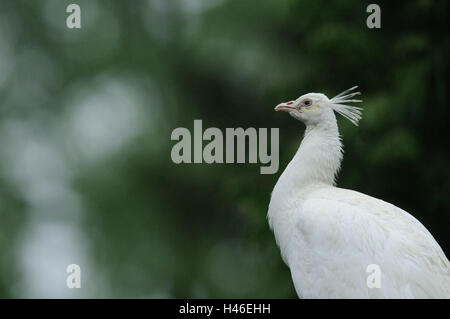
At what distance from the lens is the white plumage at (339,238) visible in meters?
6.82

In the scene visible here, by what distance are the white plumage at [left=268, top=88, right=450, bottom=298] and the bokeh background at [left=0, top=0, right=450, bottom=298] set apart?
5634 millimetres

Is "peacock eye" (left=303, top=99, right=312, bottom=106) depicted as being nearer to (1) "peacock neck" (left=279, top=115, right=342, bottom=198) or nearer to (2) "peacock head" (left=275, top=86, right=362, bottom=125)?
(2) "peacock head" (left=275, top=86, right=362, bottom=125)

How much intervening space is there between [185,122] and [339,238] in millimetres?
12901

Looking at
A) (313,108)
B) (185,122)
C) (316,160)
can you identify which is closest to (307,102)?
(313,108)

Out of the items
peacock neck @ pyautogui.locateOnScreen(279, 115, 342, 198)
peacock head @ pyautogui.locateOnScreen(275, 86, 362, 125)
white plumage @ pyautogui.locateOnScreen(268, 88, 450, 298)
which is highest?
peacock head @ pyautogui.locateOnScreen(275, 86, 362, 125)

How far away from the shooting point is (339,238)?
7152mm

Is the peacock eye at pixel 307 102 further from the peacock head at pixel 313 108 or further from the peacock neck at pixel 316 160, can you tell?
the peacock neck at pixel 316 160

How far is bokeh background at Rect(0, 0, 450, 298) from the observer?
14.1m

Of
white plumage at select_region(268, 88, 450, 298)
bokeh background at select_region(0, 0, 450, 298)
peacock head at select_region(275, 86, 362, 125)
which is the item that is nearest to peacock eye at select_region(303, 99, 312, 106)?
peacock head at select_region(275, 86, 362, 125)

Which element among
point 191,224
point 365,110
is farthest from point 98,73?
point 365,110

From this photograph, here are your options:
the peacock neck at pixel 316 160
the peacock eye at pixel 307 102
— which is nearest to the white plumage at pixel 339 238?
the peacock neck at pixel 316 160

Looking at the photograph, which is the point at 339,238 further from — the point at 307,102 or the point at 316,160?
the point at 307,102

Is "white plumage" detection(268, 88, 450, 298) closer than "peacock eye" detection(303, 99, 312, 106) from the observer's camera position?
Yes

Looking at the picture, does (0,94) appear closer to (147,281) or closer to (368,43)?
(147,281)
